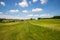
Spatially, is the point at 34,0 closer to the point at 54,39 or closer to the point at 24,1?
the point at 24,1

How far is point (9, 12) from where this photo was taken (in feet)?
47.8

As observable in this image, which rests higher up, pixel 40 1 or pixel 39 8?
pixel 40 1

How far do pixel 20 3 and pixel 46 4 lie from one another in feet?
12.5

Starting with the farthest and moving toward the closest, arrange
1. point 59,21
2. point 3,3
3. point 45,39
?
point 59,21 < point 3,3 < point 45,39

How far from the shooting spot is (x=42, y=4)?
14461 millimetres

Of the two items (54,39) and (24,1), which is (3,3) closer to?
(24,1)

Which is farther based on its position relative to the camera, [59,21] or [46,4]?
[59,21]

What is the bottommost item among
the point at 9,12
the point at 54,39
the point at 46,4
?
the point at 54,39

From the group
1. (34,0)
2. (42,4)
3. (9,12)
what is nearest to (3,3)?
(9,12)

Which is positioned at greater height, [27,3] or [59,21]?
[27,3]

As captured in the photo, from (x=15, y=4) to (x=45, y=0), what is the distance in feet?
→ 14.3

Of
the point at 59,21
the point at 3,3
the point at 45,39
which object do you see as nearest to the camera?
the point at 45,39

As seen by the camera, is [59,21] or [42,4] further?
[59,21]

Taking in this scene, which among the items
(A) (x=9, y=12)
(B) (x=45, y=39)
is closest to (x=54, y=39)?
(B) (x=45, y=39)
